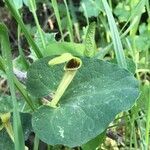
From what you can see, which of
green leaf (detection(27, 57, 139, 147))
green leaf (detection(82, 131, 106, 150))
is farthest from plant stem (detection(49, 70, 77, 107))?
green leaf (detection(82, 131, 106, 150))

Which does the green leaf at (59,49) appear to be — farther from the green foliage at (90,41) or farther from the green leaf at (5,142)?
the green leaf at (5,142)

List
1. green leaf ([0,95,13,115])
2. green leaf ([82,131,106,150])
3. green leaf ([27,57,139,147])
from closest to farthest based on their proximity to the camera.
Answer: green leaf ([27,57,139,147]) < green leaf ([82,131,106,150]) < green leaf ([0,95,13,115])

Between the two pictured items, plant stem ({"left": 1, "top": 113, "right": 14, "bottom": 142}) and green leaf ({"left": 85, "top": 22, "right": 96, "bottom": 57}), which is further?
green leaf ({"left": 85, "top": 22, "right": 96, "bottom": 57})

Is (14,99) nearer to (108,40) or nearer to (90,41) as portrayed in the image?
(90,41)

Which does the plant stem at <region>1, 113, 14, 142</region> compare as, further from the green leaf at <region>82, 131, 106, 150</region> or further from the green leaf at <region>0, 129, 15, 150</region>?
the green leaf at <region>82, 131, 106, 150</region>

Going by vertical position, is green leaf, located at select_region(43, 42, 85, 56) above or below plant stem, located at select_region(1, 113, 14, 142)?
above

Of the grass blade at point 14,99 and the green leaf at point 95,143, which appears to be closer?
the grass blade at point 14,99

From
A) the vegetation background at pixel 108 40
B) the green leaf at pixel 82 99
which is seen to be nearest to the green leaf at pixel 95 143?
the vegetation background at pixel 108 40

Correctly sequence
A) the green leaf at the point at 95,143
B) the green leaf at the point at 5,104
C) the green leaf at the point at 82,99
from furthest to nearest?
1. the green leaf at the point at 5,104
2. the green leaf at the point at 95,143
3. the green leaf at the point at 82,99

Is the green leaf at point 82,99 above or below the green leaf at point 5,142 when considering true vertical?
above

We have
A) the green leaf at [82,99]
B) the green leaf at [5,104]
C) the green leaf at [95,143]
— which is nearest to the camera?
the green leaf at [82,99]
